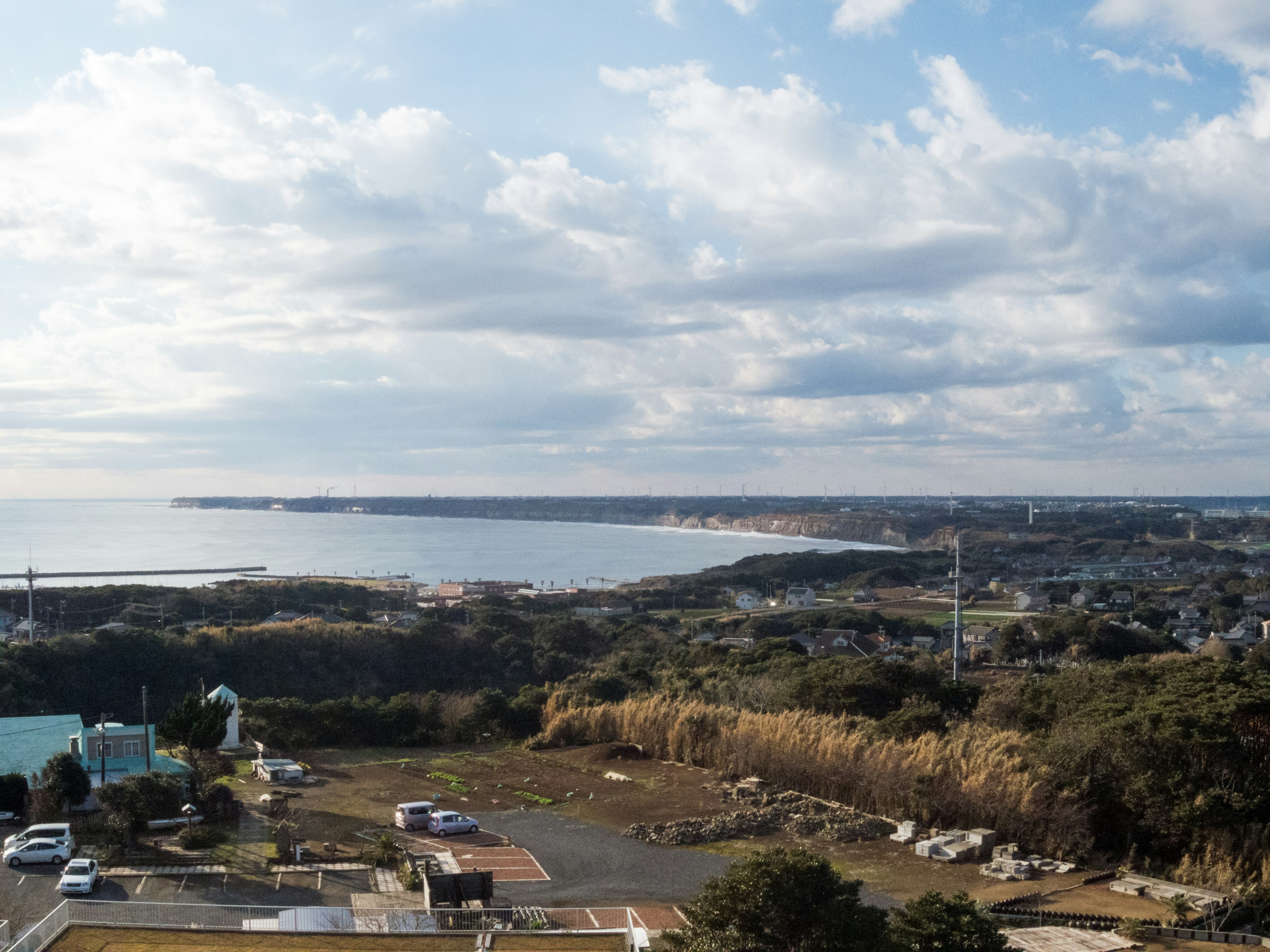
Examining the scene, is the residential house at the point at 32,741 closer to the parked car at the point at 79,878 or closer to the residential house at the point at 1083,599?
the parked car at the point at 79,878

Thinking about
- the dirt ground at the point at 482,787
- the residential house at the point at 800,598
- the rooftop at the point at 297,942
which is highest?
the rooftop at the point at 297,942

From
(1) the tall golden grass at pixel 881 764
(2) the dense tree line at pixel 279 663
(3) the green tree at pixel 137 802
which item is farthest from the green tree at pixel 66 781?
(2) the dense tree line at pixel 279 663

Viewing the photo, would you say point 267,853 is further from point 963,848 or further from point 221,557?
point 221,557

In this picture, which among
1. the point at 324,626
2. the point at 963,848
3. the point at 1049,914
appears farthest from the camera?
the point at 324,626

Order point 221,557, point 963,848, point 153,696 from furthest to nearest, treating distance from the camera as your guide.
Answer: point 221,557 → point 153,696 → point 963,848

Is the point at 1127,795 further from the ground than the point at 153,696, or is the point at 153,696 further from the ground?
the point at 1127,795

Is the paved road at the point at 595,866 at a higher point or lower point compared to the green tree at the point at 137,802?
lower

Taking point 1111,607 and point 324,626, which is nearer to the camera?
point 324,626

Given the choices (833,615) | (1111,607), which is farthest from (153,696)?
(1111,607)
